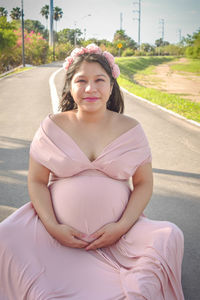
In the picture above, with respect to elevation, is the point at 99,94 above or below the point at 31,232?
above

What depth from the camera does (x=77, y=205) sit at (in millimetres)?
2369

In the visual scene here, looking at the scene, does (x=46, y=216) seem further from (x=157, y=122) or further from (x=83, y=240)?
(x=157, y=122)

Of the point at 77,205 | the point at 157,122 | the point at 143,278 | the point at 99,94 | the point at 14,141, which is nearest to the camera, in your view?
the point at 143,278

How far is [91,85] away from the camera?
2.50 metres

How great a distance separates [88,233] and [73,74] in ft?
3.89

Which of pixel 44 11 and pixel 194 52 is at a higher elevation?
pixel 44 11

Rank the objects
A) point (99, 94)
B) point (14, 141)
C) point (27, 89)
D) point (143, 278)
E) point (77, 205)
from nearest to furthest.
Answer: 1. point (143, 278)
2. point (77, 205)
3. point (99, 94)
4. point (14, 141)
5. point (27, 89)

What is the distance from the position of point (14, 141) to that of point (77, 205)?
5405mm

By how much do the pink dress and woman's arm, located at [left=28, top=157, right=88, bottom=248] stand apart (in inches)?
1.9

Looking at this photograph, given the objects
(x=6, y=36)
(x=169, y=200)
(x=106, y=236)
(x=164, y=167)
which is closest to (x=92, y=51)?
(x=106, y=236)

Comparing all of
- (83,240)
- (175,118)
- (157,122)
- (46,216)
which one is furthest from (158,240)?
(175,118)

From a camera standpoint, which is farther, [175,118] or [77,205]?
[175,118]

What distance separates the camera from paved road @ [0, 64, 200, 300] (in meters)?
3.71

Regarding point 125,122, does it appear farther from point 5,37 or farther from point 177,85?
point 5,37
